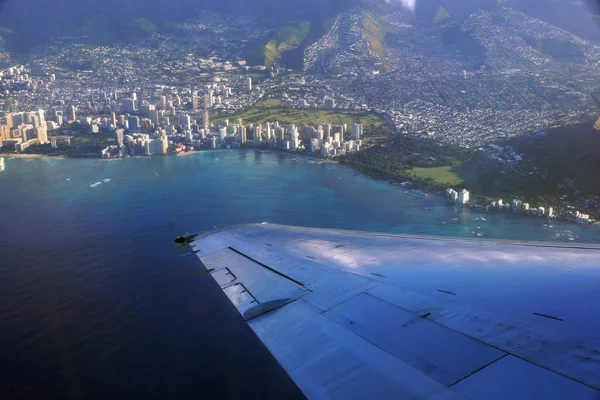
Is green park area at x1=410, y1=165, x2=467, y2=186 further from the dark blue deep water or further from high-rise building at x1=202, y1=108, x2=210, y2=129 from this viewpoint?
high-rise building at x1=202, y1=108, x2=210, y2=129

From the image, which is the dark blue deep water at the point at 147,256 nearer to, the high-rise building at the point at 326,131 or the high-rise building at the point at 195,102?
the high-rise building at the point at 326,131

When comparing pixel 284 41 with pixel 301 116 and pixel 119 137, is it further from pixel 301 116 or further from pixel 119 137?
pixel 119 137

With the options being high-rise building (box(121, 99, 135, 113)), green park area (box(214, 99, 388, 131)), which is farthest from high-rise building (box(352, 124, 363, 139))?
high-rise building (box(121, 99, 135, 113))

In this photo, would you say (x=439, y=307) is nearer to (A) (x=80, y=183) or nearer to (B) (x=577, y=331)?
(B) (x=577, y=331)

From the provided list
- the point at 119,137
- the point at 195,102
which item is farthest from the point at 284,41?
the point at 119,137

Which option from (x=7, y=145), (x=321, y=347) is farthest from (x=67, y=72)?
(x=321, y=347)
